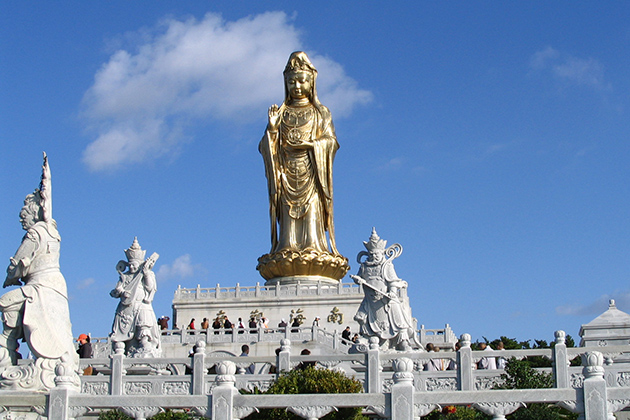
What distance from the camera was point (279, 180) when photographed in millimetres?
28359

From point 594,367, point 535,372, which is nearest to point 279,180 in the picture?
point 535,372

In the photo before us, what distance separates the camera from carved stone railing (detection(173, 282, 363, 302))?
82.0 ft

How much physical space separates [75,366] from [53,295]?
844 millimetres

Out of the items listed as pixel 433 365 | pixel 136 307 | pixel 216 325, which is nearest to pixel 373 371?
pixel 433 365

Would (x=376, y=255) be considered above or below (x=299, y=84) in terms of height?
below

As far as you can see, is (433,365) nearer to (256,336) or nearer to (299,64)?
(256,336)

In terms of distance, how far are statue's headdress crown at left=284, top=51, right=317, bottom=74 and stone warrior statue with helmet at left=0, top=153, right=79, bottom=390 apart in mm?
19089

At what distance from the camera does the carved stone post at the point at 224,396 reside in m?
7.96

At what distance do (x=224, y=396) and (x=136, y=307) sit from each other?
26.2 feet

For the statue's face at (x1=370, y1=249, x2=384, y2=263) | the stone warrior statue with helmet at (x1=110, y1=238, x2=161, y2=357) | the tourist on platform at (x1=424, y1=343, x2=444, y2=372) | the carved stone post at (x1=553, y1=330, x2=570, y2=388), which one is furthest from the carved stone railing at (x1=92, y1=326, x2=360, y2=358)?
the carved stone post at (x1=553, y1=330, x2=570, y2=388)

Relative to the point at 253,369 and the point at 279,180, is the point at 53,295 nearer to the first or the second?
the point at 253,369

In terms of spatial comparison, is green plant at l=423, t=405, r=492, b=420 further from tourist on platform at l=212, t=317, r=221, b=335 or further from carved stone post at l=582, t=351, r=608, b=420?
tourist on platform at l=212, t=317, r=221, b=335

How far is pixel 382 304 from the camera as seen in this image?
1493 cm

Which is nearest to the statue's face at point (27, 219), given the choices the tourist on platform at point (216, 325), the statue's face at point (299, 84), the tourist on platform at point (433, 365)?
the tourist on platform at point (433, 365)
